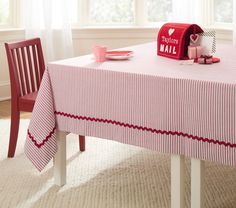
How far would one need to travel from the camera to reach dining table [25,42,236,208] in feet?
7.50

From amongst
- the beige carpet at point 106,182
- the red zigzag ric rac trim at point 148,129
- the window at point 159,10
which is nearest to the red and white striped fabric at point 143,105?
the red zigzag ric rac trim at point 148,129

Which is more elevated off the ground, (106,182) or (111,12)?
(111,12)

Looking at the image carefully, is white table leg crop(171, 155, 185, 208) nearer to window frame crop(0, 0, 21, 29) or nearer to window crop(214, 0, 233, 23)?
window crop(214, 0, 233, 23)

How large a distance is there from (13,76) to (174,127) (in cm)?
139

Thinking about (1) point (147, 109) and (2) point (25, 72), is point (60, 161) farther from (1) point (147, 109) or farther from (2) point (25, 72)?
(2) point (25, 72)

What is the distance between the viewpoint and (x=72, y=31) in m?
5.42

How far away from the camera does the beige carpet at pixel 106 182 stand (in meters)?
2.78

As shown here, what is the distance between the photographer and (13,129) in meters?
3.47

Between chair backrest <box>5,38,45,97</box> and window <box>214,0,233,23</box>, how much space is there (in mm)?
2151

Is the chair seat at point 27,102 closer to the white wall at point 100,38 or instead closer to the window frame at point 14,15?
the white wall at point 100,38

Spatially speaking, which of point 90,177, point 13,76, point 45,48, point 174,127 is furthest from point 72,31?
point 174,127

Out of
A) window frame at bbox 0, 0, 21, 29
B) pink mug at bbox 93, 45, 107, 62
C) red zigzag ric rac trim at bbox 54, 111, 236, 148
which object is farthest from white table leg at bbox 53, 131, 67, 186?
window frame at bbox 0, 0, 21, 29

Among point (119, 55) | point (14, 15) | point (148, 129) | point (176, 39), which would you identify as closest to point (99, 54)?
point (119, 55)

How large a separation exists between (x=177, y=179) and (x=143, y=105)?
0.38 m
